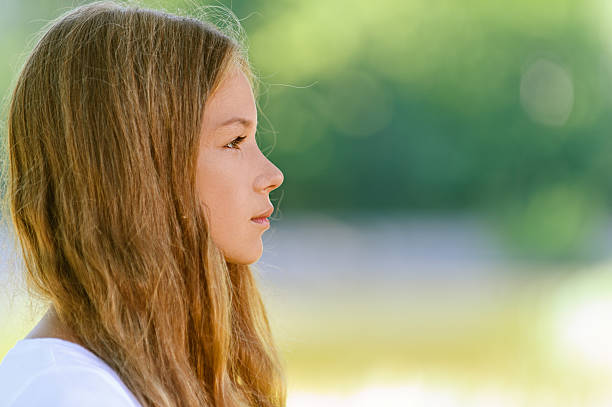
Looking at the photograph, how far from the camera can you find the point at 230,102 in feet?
4.22

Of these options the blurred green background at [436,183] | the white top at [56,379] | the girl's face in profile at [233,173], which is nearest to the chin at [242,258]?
the girl's face in profile at [233,173]

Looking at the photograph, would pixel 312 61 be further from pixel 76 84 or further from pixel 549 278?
pixel 76 84

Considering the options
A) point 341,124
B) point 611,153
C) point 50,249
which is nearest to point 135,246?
point 50,249

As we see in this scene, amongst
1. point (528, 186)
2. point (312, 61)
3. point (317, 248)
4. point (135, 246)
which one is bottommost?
point (135, 246)

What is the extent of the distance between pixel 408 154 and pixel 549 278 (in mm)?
5801

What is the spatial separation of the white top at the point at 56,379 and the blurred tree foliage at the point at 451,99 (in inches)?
385

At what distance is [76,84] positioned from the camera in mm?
1162

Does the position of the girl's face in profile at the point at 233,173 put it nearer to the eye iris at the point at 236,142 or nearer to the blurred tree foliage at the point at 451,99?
the eye iris at the point at 236,142

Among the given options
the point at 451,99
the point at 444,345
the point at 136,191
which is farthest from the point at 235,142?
the point at 451,99

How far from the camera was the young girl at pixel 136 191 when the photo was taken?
3.67 ft

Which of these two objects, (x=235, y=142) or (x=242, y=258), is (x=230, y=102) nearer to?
(x=235, y=142)

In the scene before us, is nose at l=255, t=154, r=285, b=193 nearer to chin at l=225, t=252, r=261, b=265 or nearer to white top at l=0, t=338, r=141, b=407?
chin at l=225, t=252, r=261, b=265

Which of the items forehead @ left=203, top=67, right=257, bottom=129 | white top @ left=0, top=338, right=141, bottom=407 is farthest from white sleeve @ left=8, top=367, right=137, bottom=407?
forehead @ left=203, top=67, right=257, bottom=129

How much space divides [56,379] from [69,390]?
0.08ft
